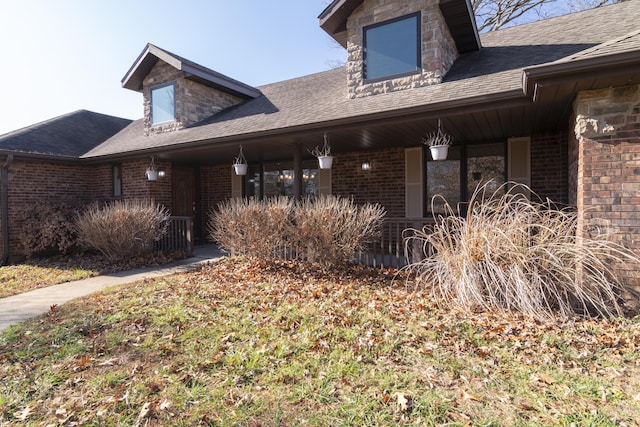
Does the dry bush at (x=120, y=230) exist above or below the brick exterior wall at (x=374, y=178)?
below

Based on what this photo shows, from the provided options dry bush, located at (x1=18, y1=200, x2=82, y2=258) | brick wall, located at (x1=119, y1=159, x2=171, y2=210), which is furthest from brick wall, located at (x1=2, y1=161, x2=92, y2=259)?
brick wall, located at (x1=119, y1=159, x2=171, y2=210)

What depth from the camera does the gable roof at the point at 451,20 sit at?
6711mm

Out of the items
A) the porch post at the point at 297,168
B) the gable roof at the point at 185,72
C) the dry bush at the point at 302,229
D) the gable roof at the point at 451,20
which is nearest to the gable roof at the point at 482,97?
the porch post at the point at 297,168

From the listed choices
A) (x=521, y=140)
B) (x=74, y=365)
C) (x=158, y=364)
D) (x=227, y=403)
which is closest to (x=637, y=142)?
(x=521, y=140)

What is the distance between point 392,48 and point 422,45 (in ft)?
2.09

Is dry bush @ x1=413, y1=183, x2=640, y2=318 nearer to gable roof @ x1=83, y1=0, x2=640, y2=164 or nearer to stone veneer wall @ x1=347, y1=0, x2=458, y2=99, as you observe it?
gable roof @ x1=83, y1=0, x2=640, y2=164

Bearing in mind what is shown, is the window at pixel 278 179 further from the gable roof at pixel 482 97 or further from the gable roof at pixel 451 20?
the gable roof at pixel 451 20

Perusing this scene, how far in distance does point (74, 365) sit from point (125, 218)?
5.06 metres

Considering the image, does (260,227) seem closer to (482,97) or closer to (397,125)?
(397,125)

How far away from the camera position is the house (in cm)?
378

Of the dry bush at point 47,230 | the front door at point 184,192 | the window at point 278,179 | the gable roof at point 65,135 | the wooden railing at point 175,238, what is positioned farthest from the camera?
the front door at point 184,192

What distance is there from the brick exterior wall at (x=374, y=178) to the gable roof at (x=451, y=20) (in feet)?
8.68

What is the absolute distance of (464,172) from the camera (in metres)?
7.36

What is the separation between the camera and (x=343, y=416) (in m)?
2.20
